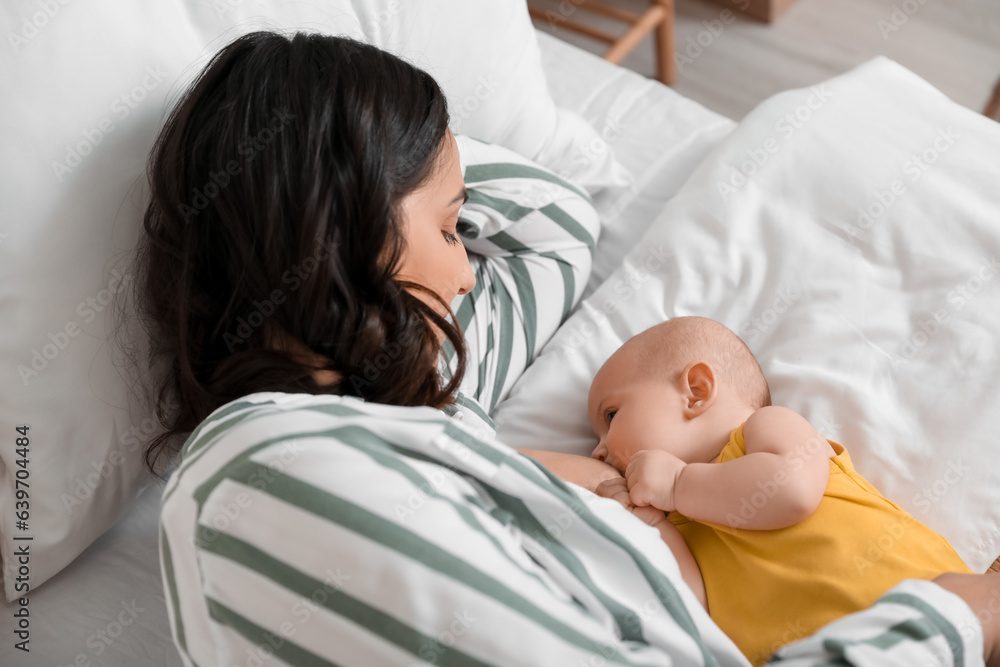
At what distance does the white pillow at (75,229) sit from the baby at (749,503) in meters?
0.52

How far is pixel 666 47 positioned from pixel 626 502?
56.9 inches

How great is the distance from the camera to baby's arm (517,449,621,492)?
2.77 ft

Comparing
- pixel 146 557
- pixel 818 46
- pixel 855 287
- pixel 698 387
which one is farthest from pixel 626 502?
pixel 818 46

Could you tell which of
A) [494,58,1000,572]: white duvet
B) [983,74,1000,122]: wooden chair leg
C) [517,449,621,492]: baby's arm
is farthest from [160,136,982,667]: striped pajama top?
[983,74,1000,122]: wooden chair leg

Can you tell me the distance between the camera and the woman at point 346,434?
583 millimetres

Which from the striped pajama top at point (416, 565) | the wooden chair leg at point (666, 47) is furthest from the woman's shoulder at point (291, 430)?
the wooden chair leg at point (666, 47)

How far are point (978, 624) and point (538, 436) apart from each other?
48cm

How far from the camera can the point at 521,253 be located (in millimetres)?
1066

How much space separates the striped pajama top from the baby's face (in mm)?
137

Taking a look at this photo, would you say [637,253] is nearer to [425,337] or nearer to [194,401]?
[425,337]

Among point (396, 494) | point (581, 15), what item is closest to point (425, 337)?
point (396, 494)

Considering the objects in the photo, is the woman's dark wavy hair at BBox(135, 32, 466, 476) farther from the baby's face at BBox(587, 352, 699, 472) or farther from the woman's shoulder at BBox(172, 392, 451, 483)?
the baby's face at BBox(587, 352, 699, 472)

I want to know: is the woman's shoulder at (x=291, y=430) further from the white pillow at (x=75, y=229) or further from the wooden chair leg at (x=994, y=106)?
the wooden chair leg at (x=994, y=106)

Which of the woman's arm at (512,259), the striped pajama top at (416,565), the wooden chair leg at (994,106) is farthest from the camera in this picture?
the wooden chair leg at (994,106)
